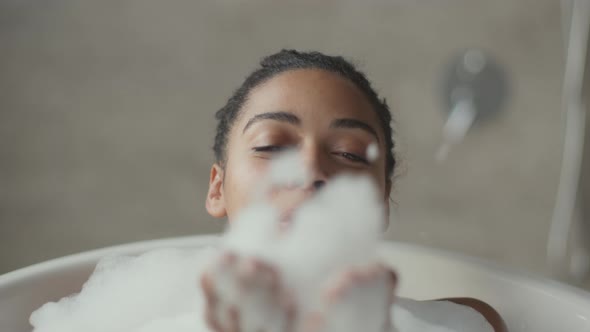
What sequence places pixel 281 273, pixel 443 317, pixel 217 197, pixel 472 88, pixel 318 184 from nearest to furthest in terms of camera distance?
pixel 281 273 → pixel 318 184 → pixel 443 317 → pixel 217 197 → pixel 472 88

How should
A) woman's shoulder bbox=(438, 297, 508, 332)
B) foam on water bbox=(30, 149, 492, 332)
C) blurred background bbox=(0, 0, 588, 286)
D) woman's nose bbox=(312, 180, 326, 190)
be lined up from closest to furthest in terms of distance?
foam on water bbox=(30, 149, 492, 332), woman's nose bbox=(312, 180, 326, 190), woman's shoulder bbox=(438, 297, 508, 332), blurred background bbox=(0, 0, 588, 286)

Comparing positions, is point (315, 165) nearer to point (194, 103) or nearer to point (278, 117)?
point (278, 117)

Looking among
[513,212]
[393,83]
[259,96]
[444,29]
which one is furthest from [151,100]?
[513,212]

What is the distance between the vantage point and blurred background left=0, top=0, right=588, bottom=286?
1.73 metres

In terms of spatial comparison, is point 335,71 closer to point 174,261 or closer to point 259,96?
point 259,96

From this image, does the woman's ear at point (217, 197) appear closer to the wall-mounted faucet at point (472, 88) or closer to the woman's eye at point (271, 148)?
the woman's eye at point (271, 148)

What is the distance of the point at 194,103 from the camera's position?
1801 mm

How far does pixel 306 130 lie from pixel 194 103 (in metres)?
1.06

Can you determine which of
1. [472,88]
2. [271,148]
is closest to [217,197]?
[271,148]

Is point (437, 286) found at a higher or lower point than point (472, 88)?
lower

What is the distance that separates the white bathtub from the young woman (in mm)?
82

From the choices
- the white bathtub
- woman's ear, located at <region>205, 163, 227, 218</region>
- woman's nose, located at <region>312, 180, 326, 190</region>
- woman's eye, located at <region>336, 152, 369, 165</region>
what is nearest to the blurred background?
the white bathtub

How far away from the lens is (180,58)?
69.4 inches

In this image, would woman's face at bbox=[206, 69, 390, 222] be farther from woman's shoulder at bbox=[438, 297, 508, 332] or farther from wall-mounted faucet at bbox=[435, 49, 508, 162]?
wall-mounted faucet at bbox=[435, 49, 508, 162]
